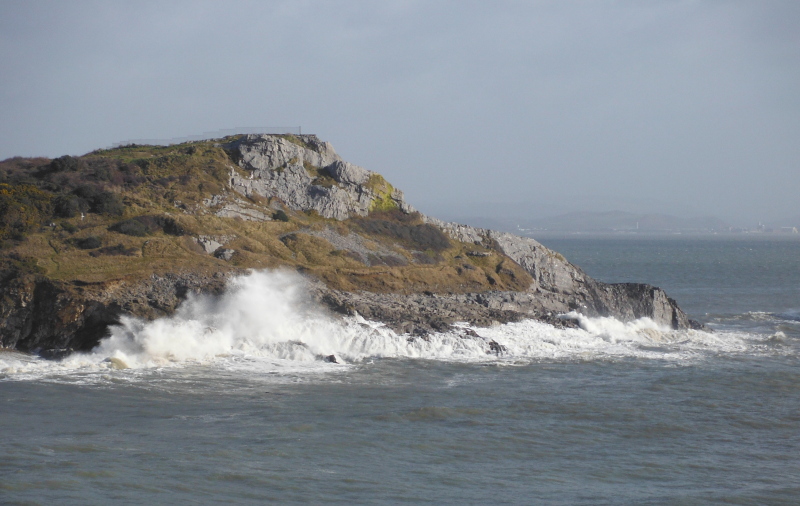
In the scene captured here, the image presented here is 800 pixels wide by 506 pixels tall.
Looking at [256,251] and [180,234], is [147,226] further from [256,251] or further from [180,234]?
[256,251]

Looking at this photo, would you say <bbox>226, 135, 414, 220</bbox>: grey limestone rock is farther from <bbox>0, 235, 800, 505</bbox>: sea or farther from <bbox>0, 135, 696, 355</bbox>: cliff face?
<bbox>0, 235, 800, 505</bbox>: sea

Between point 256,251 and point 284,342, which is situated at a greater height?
point 256,251

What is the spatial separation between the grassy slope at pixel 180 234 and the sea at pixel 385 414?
3707 mm

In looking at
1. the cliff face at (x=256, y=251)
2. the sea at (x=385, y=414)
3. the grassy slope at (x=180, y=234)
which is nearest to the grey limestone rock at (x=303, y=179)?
the cliff face at (x=256, y=251)

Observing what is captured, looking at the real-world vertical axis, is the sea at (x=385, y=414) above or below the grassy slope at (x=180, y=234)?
below

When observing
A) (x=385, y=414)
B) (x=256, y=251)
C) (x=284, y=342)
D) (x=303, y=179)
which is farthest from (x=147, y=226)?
(x=385, y=414)

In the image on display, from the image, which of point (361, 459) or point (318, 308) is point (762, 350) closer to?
point (318, 308)

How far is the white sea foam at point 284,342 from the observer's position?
2931 cm

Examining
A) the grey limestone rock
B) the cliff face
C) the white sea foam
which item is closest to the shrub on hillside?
the cliff face

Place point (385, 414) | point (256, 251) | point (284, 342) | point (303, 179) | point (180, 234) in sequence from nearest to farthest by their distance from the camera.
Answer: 1. point (385, 414)
2. point (284, 342)
3. point (180, 234)
4. point (256, 251)
5. point (303, 179)

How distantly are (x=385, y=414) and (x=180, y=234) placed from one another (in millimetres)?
18634

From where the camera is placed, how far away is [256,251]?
38594mm

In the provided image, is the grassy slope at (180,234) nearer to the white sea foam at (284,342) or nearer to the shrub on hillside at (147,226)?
the shrub on hillside at (147,226)

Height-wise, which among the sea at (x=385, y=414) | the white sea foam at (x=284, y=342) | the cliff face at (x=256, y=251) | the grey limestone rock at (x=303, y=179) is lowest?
the sea at (x=385, y=414)
